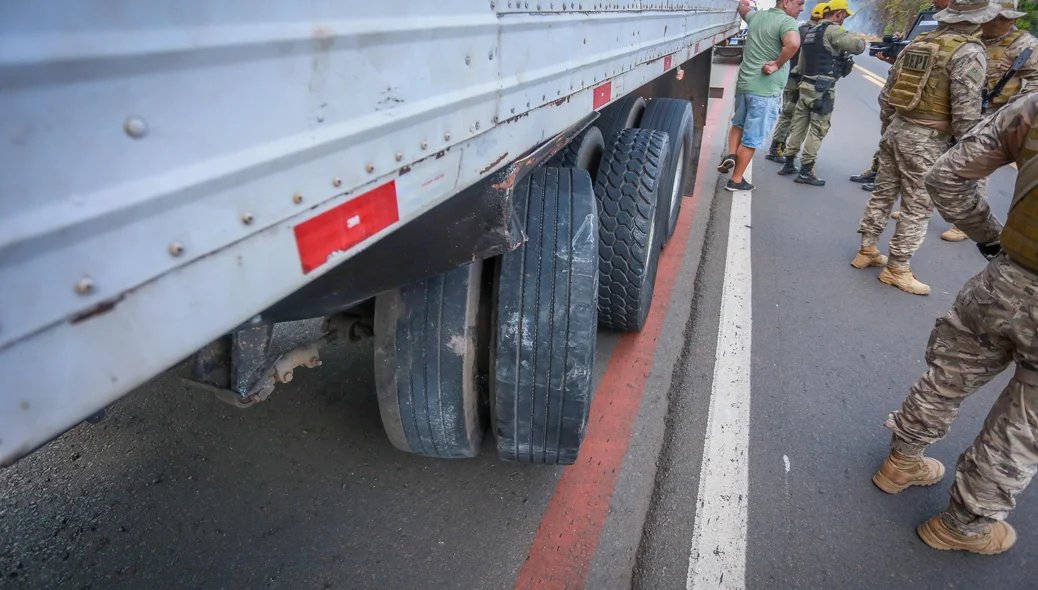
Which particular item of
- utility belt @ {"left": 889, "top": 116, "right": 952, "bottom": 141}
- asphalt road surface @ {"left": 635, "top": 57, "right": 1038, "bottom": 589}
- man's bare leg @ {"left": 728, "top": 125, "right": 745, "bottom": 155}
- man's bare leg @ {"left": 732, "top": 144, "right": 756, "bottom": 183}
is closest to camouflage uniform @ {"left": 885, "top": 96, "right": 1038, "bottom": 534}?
asphalt road surface @ {"left": 635, "top": 57, "right": 1038, "bottom": 589}

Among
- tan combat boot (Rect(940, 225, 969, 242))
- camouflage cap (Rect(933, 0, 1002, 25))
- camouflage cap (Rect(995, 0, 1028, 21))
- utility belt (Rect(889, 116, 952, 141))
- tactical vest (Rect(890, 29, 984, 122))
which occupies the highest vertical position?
camouflage cap (Rect(995, 0, 1028, 21))

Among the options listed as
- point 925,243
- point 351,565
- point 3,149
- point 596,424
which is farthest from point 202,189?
point 925,243

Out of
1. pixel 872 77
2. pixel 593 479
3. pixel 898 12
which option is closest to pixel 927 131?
pixel 593 479

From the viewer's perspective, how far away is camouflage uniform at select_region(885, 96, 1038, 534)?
1.89m

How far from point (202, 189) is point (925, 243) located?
6.06 meters

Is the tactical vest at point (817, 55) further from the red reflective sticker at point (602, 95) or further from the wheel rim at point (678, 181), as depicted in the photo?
the red reflective sticker at point (602, 95)

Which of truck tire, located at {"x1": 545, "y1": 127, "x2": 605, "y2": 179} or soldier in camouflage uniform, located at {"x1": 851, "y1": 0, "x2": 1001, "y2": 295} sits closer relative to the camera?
truck tire, located at {"x1": 545, "y1": 127, "x2": 605, "y2": 179}

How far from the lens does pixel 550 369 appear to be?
6.32ft

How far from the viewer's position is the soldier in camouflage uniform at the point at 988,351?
1898 millimetres

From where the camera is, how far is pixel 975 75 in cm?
353

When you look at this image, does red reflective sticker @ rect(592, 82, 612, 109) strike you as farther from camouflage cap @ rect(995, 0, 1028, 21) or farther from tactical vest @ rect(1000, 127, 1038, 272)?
camouflage cap @ rect(995, 0, 1028, 21)

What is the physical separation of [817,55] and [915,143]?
10.1ft

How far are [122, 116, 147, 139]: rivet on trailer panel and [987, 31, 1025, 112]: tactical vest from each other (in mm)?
5526

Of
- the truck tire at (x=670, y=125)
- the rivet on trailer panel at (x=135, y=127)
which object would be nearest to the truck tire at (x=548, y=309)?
the rivet on trailer panel at (x=135, y=127)
